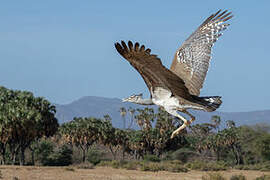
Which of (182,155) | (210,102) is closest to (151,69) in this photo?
(210,102)

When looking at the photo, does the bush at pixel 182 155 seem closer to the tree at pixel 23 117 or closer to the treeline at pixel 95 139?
the treeline at pixel 95 139

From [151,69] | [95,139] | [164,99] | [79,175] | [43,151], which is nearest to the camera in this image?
[151,69]

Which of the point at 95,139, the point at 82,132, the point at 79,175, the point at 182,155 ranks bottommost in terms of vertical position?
the point at 79,175

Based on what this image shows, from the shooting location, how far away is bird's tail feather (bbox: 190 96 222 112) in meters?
7.49

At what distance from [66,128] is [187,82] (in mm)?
53893

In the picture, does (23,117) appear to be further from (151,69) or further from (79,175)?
(151,69)

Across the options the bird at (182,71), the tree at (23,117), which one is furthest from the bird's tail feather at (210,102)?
the tree at (23,117)

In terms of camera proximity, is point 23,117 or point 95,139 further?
point 95,139

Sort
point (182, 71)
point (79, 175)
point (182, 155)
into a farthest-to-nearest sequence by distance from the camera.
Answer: point (182, 155), point (79, 175), point (182, 71)

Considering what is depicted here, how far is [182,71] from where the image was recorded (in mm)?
8883

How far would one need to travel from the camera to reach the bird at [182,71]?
22.8 ft

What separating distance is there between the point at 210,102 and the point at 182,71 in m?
1.40

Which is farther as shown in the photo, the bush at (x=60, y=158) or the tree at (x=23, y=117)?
the bush at (x=60, y=158)

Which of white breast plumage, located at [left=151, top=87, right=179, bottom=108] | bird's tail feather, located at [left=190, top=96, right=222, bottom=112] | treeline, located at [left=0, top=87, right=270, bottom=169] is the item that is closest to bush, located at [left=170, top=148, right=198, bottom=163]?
treeline, located at [left=0, top=87, right=270, bottom=169]
